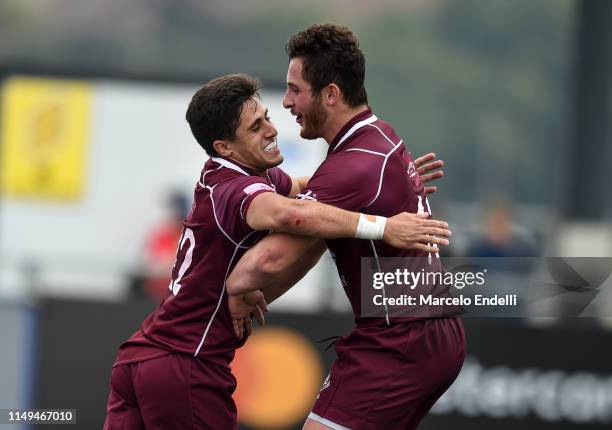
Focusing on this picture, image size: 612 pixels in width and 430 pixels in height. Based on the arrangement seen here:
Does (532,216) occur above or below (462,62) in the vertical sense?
below

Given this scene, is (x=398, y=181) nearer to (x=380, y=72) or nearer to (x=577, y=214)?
(x=577, y=214)

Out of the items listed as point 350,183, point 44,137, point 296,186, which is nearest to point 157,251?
point 44,137

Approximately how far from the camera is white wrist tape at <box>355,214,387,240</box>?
6.06m

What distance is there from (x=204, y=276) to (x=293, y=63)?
3.73 ft

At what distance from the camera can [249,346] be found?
10.7 meters

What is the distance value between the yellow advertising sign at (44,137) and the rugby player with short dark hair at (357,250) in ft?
26.2

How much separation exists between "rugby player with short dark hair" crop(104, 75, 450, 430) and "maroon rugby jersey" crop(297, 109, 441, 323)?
114 millimetres

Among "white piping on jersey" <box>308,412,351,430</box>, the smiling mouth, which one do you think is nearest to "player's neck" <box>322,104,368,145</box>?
the smiling mouth

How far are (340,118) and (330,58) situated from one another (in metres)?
0.30

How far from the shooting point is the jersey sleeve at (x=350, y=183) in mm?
6145

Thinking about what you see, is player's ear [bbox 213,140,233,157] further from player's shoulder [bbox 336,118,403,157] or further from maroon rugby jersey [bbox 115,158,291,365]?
player's shoulder [bbox 336,118,403,157]

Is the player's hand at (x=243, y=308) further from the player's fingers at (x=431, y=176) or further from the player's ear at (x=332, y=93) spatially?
the player's fingers at (x=431, y=176)

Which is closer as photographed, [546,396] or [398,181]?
[398,181]

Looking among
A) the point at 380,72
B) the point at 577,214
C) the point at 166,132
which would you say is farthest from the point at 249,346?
the point at 380,72
